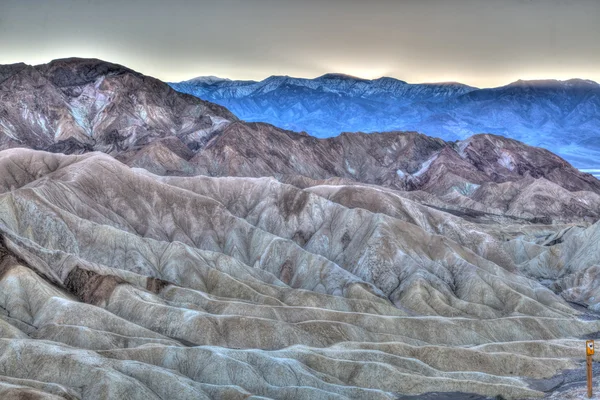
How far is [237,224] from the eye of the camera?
126m

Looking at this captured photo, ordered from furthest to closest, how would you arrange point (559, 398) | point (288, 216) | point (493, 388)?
point (288, 216)
point (493, 388)
point (559, 398)

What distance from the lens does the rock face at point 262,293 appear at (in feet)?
207

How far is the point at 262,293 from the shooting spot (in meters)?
97.2

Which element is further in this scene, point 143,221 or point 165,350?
point 143,221

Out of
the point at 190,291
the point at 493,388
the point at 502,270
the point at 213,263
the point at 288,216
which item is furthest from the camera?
the point at 288,216

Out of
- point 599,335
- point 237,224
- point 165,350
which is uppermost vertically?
point 237,224

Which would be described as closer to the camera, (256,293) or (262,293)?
(256,293)

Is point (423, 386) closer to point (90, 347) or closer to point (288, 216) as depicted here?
point (90, 347)

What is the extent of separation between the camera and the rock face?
63031mm

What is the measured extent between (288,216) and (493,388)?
76521 mm

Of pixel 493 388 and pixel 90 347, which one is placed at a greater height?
pixel 90 347

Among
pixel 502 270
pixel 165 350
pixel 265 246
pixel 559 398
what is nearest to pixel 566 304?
pixel 502 270

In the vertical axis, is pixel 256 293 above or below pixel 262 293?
above

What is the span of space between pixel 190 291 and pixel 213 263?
51.7 ft
